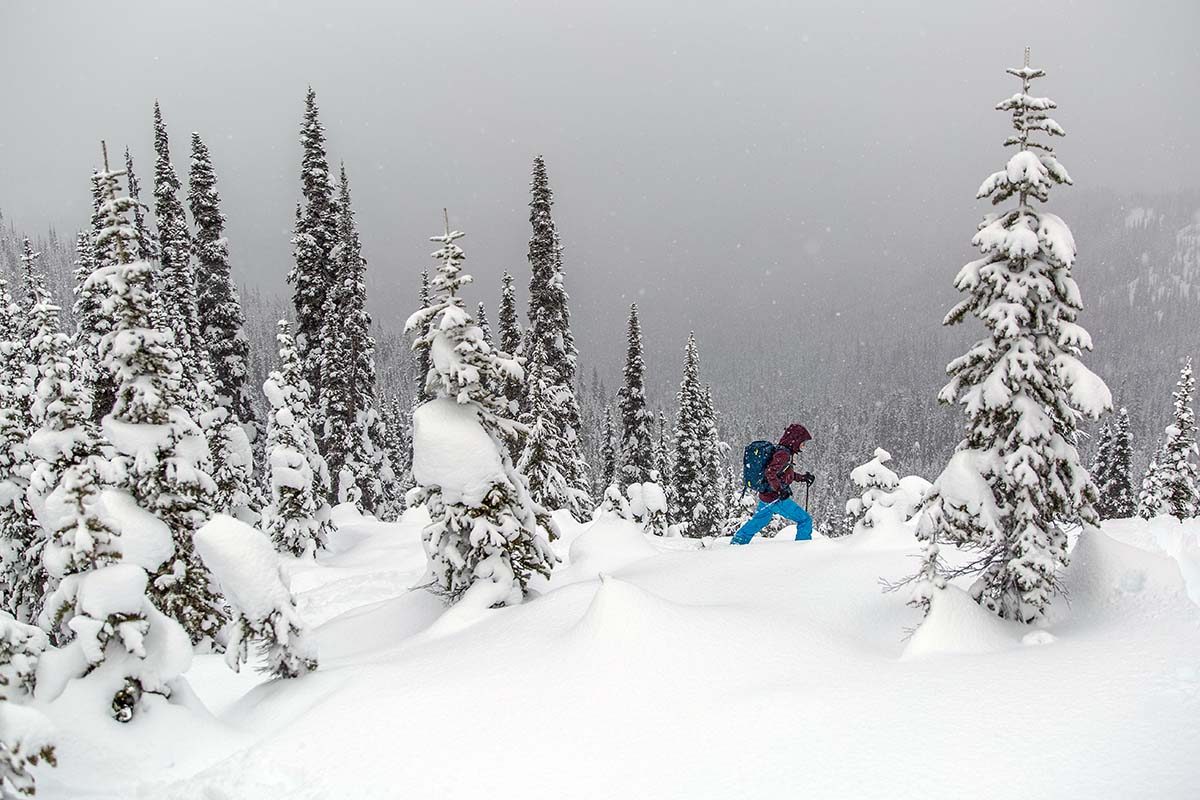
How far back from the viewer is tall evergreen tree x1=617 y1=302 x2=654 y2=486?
38.8 meters

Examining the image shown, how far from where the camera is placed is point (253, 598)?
823 centimetres

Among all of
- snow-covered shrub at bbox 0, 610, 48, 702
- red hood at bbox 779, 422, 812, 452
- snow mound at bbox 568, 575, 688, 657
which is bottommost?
snow mound at bbox 568, 575, 688, 657

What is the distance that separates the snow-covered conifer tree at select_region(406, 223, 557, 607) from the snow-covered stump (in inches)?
115

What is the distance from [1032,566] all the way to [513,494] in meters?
7.46

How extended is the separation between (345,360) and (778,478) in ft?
79.5

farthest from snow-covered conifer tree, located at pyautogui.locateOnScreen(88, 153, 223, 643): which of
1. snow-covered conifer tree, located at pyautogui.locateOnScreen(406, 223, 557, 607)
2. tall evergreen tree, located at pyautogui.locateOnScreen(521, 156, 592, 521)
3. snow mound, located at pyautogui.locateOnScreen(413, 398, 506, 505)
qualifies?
tall evergreen tree, located at pyautogui.locateOnScreen(521, 156, 592, 521)

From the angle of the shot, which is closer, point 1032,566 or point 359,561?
point 1032,566

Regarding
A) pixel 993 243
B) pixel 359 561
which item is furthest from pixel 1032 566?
pixel 359 561

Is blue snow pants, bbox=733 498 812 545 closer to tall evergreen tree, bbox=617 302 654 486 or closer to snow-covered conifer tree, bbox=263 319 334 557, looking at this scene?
snow-covered conifer tree, bbox=263 319 334 557

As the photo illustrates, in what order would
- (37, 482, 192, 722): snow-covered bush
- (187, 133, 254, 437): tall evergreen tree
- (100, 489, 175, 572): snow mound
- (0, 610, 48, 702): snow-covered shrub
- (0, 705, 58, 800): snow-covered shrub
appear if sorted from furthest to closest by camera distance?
(187, 133, 254, 437): tall evergreen tree
(100, 489, 175, 572): snow mound
(37, 482, 192, 722): snow-covered bush
(0, 610, 48, 702): snow-covered shrub
(0, 705, 58, 800): snow-covered shrub

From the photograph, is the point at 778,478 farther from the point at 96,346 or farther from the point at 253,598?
the point at 96,346

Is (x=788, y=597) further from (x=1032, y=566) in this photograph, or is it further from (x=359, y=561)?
(x=359, y=561)

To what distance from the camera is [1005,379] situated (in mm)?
8070

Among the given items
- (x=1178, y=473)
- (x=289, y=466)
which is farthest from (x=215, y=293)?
(x=1178, y=473)
